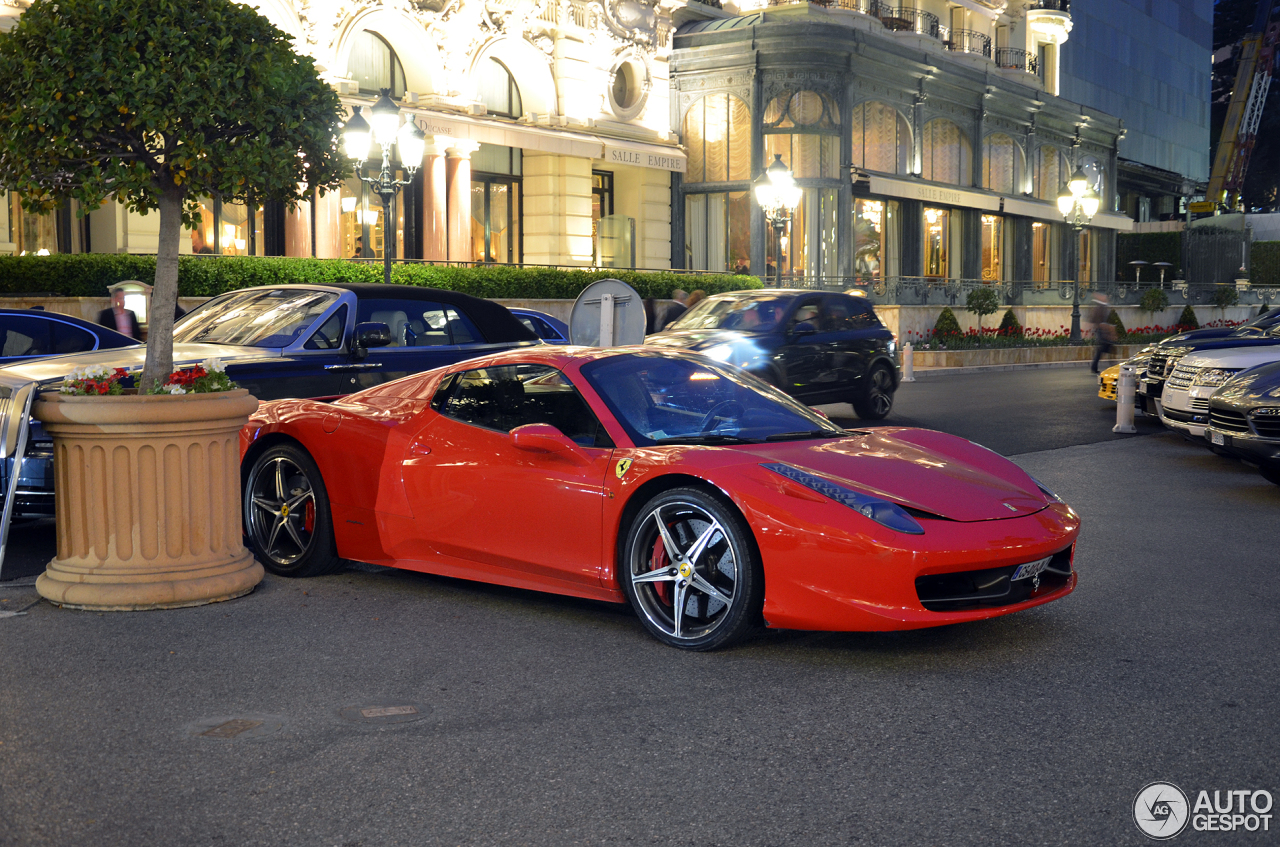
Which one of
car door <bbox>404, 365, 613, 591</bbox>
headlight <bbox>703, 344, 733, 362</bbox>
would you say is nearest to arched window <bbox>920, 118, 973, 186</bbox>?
headlight <bbox>703, 344, 733, 362</bbox>

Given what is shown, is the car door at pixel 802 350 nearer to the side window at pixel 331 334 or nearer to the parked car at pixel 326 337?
the parked car at pixel 326 337

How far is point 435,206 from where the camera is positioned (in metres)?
31.5

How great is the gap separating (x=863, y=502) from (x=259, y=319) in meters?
6.78

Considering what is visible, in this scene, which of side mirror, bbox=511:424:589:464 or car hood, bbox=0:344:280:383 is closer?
side mirror, bbox=511:424:589:464

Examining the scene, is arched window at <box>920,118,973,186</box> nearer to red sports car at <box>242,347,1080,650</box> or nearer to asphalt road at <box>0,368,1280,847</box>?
red sports car at <box>242,347,1080,650</box>

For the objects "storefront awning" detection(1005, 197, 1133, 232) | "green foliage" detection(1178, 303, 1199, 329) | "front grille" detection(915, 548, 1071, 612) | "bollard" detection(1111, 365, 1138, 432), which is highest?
"storefront awning" detection(1005, 197, 1133, 232)

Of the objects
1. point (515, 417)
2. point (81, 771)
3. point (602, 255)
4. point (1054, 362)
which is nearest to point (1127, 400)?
point (515, 417)

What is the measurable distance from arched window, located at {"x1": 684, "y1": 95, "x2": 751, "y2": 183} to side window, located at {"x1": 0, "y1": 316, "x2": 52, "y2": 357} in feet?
93.9

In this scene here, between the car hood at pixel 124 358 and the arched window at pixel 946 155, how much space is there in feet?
117

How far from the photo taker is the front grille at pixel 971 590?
5.41 metres

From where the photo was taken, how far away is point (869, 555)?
532 cm

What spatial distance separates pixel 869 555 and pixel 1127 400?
12073mm

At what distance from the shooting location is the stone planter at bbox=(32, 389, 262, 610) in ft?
21.5

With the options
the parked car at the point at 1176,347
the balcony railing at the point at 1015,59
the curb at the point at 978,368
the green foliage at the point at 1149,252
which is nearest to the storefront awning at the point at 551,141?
the curb at the point at 978,368
